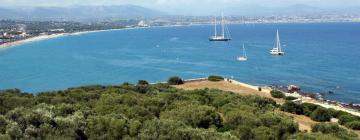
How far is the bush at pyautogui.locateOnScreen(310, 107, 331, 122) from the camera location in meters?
32.3

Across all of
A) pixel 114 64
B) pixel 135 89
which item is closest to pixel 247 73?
pixel 114 64

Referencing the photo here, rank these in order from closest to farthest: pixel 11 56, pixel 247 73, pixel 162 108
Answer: pixel 162 108, pixel 247 73, pixel 11 56

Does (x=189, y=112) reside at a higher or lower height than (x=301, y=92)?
higher

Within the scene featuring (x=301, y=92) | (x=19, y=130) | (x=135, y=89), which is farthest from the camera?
(x=301, y=92)

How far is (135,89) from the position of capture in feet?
129

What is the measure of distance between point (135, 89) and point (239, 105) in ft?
41.0

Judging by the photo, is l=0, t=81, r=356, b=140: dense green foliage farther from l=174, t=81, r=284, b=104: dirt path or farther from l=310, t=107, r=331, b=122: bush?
l=174, t=81, r=284, b=104: dirt path

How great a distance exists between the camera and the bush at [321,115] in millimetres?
32263

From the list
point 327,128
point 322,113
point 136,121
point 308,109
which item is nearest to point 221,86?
point 308,109

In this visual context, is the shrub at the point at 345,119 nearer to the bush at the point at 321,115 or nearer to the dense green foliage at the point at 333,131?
the bush at the point at 321,115

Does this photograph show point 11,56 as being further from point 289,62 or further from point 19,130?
point 19,130

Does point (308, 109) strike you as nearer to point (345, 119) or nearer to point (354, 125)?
point (345, 119)

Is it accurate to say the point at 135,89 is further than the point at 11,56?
No

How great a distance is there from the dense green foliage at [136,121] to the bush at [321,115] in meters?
6.42
